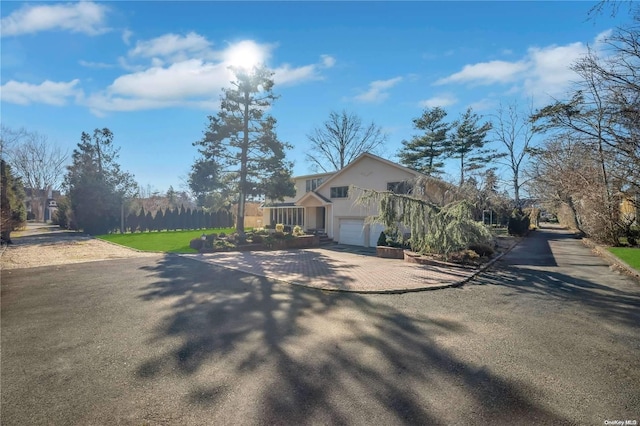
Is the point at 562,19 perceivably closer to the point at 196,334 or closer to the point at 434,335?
the point at 434,335

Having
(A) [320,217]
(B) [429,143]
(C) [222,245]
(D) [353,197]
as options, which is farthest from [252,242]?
(B) [429,143]

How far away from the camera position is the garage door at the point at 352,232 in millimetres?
21391

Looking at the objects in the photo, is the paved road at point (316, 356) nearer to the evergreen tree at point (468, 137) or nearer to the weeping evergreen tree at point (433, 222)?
the weeping evergreen tree at point (433, 222)

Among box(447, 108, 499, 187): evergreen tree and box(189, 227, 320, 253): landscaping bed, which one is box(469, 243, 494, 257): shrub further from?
box(447, 108, 499, 187): evergreen tree

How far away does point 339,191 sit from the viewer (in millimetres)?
23266

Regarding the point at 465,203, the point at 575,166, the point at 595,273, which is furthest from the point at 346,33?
the point at 575,166

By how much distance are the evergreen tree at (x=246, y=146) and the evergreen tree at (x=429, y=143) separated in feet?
63.6

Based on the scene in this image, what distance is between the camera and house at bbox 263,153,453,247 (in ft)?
65.6

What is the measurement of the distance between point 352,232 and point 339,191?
3.48 m

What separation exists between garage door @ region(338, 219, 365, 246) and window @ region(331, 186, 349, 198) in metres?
1.93

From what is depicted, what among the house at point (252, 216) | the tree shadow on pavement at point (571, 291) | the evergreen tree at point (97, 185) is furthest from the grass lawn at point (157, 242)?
the tree shadow on pavement at point (571, 291)

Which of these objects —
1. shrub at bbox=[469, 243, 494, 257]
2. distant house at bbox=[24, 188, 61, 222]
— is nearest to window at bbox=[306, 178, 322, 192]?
shrub at bbox=[469, 243, 494, 257]

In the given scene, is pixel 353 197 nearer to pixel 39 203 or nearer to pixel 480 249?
pixel 480 249


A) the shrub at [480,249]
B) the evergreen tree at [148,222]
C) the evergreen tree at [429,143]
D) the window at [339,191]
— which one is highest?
the evergreen tree at [429,143]
